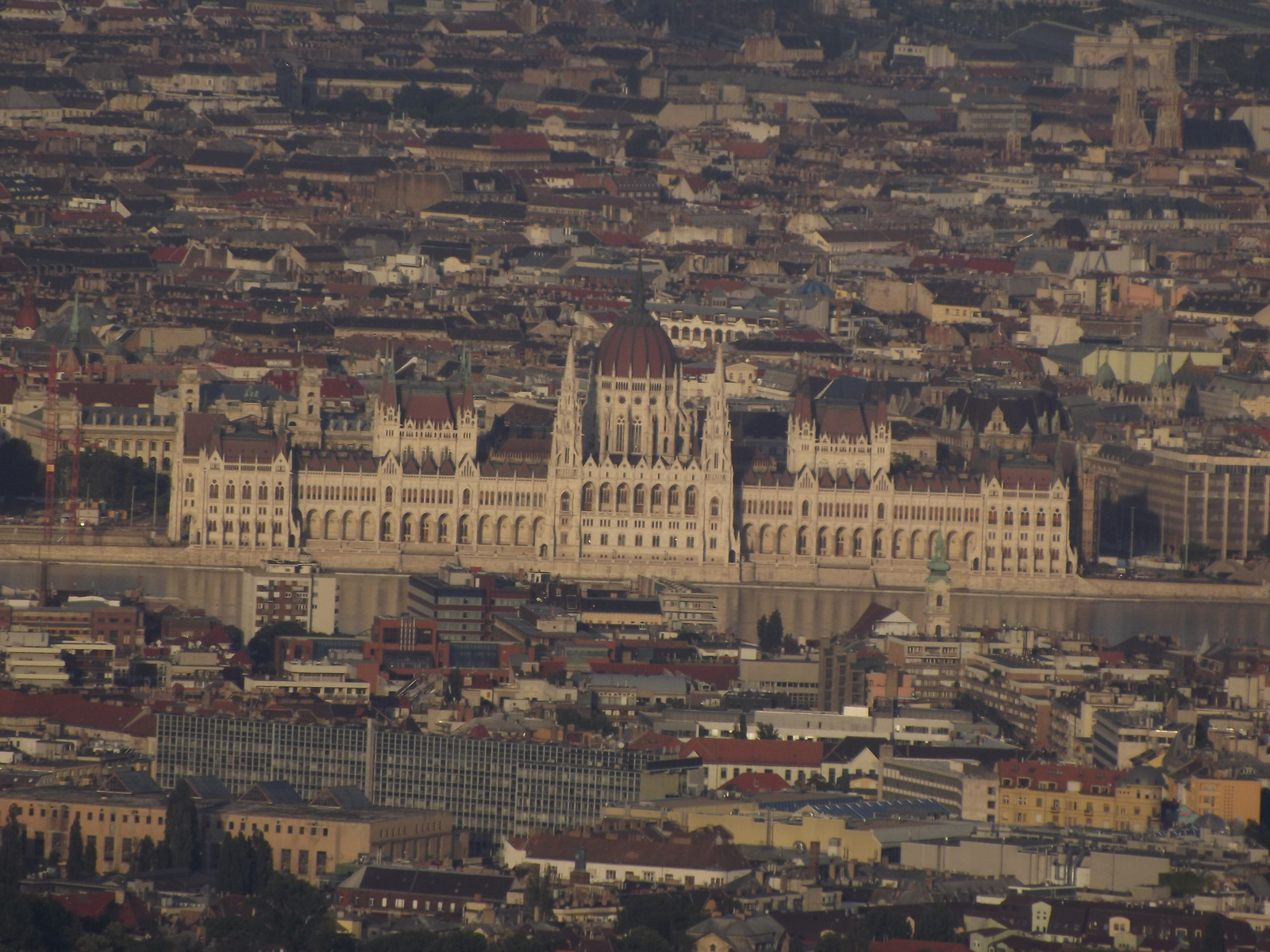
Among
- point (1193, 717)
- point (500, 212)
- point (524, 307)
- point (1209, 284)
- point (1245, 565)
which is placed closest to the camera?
point (1193, 717)

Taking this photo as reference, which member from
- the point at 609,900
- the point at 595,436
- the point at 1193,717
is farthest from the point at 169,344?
the point at 609,900

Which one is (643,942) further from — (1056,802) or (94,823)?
(1056,802)

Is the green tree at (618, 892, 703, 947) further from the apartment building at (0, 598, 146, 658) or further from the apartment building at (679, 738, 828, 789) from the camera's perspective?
the apartment building at (0, 598, 146, 658)

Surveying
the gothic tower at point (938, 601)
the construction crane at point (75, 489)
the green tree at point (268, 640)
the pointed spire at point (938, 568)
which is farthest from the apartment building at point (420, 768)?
the construction crane at point (75, 489)

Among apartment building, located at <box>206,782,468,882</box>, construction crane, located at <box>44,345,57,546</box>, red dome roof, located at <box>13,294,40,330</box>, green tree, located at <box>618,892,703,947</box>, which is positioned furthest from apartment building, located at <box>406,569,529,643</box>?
red dome roof, located at <box>13,294,40,330</box>

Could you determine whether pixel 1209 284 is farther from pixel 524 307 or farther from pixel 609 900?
pixel 609 900

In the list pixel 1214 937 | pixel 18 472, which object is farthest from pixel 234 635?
pixel 1214 937
